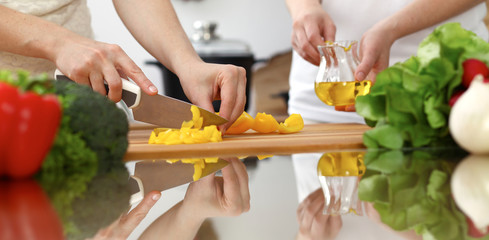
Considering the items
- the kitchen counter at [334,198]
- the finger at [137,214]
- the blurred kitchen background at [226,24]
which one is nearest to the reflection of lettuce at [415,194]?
the kitchen counter at [334,198]

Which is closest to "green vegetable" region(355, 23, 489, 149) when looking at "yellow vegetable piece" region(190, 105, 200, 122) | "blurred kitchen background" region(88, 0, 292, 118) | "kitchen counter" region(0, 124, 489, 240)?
"kitchen counter" region(0, 124, 489, 240)

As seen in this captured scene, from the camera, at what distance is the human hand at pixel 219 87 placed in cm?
141

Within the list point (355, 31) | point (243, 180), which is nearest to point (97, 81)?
point (243, 180)

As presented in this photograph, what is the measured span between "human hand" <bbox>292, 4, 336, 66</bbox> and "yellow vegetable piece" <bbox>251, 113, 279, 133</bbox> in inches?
12.7

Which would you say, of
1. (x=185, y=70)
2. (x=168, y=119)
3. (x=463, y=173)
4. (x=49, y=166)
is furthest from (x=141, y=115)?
(x=463, y=173)

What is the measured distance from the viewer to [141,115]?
1334 millimetres

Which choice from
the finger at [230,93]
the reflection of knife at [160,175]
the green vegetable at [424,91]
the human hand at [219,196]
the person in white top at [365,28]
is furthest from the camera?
the person in white top at [365,28]

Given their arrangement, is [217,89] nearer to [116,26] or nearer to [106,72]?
[106,72]

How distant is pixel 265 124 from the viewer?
1454mm

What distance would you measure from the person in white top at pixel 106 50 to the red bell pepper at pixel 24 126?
50 centimetres

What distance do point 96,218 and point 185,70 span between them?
88 cm

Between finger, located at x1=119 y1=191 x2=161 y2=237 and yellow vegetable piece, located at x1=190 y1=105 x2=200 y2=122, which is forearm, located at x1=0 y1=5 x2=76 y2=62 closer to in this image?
yellow vegetable piece, located at x1=190 y1=105 x2=200 y2=122

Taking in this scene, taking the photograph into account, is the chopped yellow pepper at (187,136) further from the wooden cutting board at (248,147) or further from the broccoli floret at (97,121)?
the broccoli floret at (97,121)

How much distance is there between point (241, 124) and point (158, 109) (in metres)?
0.22
